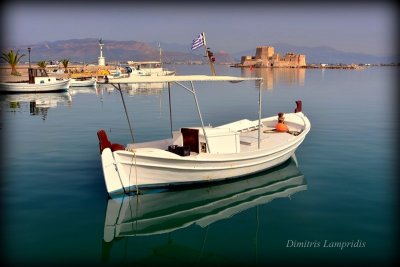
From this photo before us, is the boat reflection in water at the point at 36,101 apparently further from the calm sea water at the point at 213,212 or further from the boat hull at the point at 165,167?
the boat hull at the point at 165,167

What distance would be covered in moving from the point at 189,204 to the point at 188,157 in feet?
6.11

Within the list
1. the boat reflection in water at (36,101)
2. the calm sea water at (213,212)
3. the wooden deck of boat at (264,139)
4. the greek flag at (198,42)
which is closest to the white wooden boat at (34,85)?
the boat reflection in water at (36,101)

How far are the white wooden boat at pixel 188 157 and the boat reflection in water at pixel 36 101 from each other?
23.8 metres

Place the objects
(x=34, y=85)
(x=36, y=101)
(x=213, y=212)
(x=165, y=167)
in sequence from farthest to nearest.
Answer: (x=34, y=85)
(x=36, y=101)
(x=165, y=167)
(x=213, y=212)

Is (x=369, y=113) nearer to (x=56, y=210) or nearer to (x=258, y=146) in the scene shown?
(x=258, y=146)

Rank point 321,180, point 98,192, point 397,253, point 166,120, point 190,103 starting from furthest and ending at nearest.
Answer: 1. point 190,103
2. point 166,120
3. point 321,180
4. point 98,192
5. point 397,253

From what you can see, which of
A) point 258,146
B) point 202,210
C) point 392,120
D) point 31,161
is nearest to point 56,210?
point 202,210

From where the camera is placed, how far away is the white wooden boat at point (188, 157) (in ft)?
47.8

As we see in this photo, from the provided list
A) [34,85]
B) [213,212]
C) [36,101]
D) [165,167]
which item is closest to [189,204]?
[213,212]

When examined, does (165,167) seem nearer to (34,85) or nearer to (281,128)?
(281,128)

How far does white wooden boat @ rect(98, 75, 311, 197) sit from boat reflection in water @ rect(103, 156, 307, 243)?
0.47 m

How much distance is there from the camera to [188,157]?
49.9 feet

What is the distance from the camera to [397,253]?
1078cm

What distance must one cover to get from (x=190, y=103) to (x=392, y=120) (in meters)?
22.3
